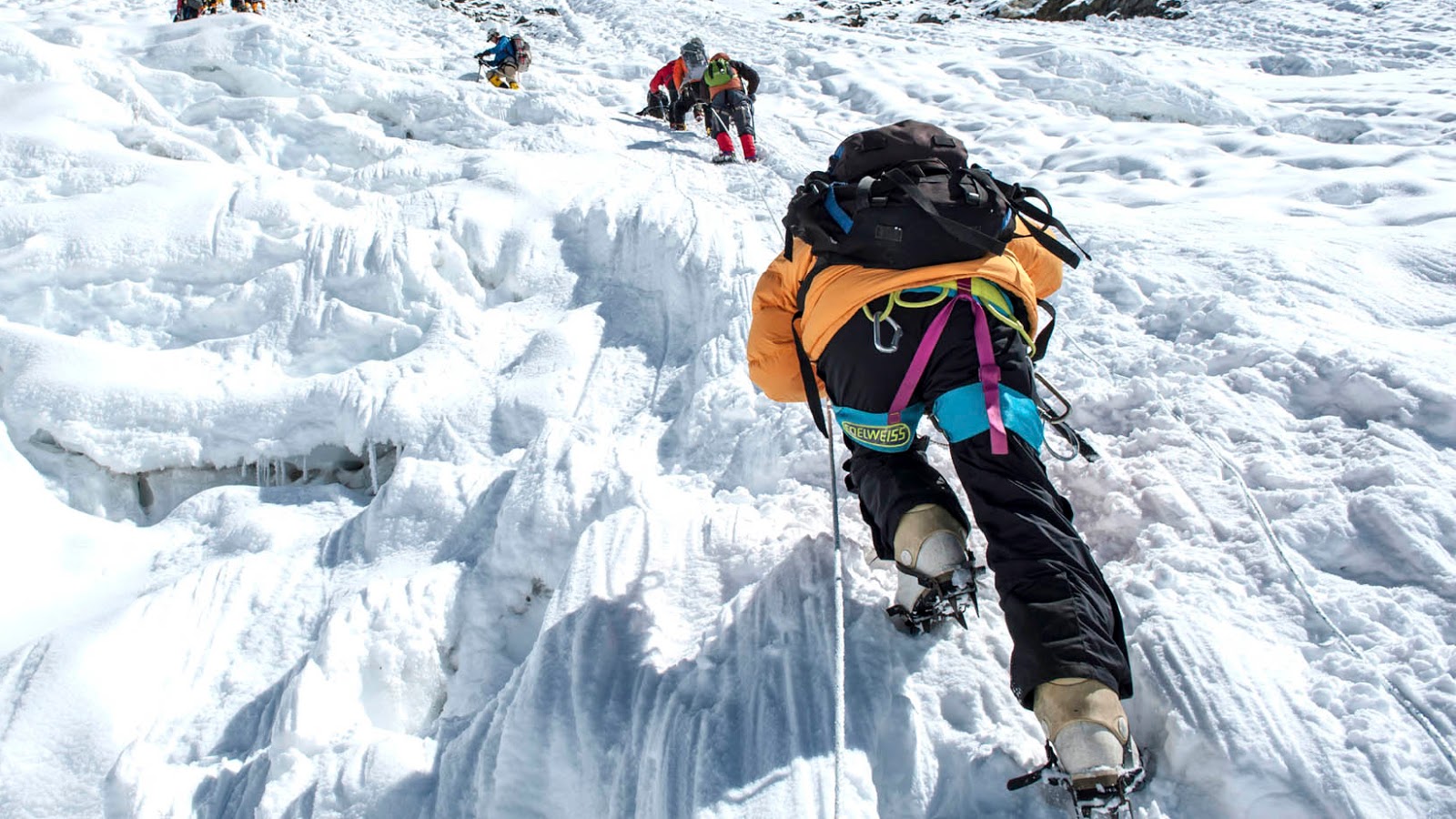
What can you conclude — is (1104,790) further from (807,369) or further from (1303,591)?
(807,369)

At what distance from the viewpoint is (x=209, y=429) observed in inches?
145

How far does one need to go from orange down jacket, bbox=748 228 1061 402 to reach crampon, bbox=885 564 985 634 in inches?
26.6

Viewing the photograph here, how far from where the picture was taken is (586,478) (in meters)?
3.09

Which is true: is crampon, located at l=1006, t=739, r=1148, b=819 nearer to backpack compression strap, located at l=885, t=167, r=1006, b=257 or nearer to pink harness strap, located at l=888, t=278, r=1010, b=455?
pink harness strap, located at l=888, t=278, r=1010, b=455

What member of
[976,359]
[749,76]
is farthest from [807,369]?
[749,76]

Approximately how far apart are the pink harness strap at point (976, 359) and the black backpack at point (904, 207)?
0.40 feet

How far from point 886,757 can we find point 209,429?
3.35m

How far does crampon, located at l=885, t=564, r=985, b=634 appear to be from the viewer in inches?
76.6

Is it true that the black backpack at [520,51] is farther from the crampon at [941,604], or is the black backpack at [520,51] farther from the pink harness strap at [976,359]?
the crampon at [941,604]

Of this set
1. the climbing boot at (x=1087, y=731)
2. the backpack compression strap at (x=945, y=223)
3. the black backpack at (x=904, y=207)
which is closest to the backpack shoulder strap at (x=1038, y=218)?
the black backpack at (x=904, y=207)

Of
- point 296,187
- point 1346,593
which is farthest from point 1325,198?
point 296,187

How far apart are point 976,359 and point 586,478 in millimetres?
1644

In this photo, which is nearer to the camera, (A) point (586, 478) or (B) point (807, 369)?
(B) point (807, 369)

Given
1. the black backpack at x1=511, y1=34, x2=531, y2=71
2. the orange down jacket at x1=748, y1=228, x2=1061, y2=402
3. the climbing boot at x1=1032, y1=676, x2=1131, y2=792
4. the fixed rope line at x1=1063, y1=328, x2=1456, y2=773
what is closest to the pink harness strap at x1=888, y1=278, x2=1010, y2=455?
the orange down jacket at x1=748, y1=228, x2=1061, y2=402
